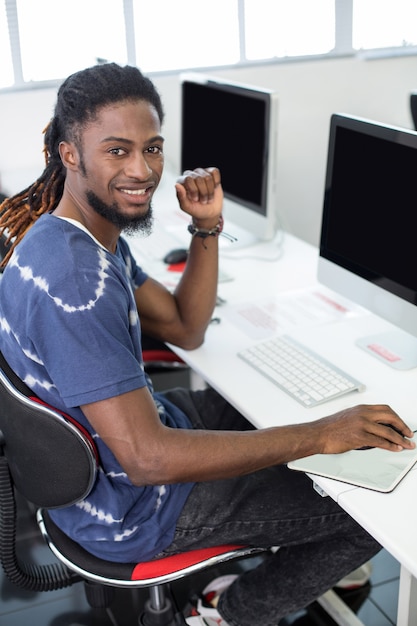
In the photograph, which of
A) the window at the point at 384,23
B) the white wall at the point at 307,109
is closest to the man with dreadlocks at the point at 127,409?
the white wall at the point at 307,109

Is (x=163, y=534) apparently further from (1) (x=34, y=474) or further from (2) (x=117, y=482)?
(1) (x=34, y=474)

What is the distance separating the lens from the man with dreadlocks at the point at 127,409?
1360mm

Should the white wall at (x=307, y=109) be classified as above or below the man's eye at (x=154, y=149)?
below

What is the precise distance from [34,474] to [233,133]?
143 cm

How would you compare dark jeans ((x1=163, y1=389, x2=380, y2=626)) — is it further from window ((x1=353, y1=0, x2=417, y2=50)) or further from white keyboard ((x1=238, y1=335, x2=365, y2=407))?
window ((x1=353, y1=0, x2=417, y2=50))

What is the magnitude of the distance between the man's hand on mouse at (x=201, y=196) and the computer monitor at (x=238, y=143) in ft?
1.57

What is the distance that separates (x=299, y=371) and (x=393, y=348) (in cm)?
27

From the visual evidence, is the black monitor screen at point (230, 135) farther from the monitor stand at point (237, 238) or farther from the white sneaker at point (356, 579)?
the white sneaker at point (356, 579)

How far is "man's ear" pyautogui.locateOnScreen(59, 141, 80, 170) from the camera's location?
61.5 inches

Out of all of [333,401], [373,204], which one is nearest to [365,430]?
[333,401]

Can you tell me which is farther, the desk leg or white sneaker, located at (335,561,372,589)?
white sneaker, located at (335,561,372,589)

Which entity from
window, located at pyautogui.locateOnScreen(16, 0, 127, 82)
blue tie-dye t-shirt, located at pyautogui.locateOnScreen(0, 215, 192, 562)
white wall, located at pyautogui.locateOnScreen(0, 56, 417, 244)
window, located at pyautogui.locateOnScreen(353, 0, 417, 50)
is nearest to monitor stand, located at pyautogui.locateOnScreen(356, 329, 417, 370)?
blue tie-dye t-shirt, located at pyautogui.locateOnScreen(0, 215, 192, 562)

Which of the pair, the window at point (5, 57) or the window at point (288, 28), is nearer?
the window at point (5, 57)

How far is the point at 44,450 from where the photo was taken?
1.45 meters
